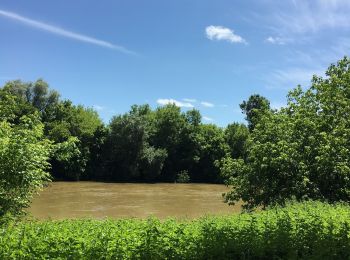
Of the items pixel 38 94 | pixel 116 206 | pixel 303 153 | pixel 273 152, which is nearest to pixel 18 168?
pixel 273 152

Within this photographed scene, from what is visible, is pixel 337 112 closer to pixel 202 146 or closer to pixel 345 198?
pixel 345 198

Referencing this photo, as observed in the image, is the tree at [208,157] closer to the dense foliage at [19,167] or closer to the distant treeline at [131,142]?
the distant treeline at [131,142]

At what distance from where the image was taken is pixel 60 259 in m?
6.11

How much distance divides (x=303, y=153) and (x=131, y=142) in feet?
152

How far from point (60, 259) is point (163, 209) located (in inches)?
1026

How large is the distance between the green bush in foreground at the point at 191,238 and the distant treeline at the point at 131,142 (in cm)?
5007

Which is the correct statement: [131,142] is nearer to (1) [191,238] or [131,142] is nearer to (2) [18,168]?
(2) [18,168]

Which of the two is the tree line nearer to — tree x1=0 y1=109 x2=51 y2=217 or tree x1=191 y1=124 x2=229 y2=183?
tree x1=0 y1=109 x2=51 y2=217

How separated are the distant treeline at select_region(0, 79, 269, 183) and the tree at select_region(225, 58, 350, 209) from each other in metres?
40.4

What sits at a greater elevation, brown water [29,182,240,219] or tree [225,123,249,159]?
tree [225,123,249,159]

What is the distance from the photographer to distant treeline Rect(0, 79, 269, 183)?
202 ft

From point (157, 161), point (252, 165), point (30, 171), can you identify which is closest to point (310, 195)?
point (252, 165)

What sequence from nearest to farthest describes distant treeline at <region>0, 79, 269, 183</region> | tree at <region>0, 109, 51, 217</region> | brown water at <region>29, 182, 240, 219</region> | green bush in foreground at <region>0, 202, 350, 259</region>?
green bush in foreground at <region>0, 202, 350, 259</region>
tree at <region>0, 109, 51, 217</region>
brown water at <region>29, 182, 240, 219</region>
distant treeline at <region>0, 79, 269, 183</region>

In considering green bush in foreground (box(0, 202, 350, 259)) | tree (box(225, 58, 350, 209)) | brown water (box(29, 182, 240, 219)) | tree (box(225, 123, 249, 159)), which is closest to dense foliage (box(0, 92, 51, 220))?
green bush in foreground (box(0, 202, 350, 259))
